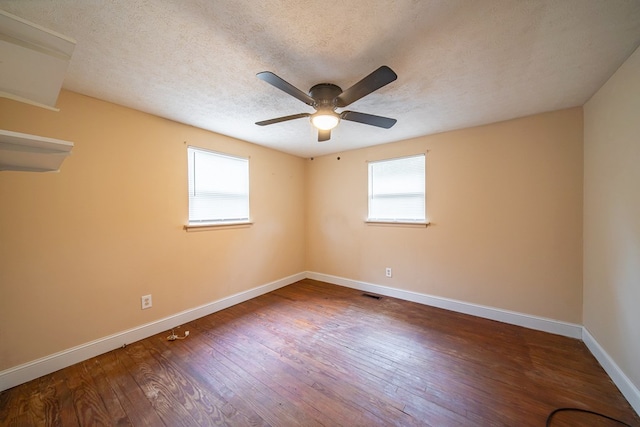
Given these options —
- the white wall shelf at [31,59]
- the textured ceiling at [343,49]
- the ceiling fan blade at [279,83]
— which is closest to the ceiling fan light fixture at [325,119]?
the ceiling fan blade at [279,83]

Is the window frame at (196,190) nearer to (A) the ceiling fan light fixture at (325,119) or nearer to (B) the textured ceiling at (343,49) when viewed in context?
(B) the textured ceiling at (343,49)

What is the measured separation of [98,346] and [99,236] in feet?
3.21

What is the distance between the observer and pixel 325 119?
1.82m

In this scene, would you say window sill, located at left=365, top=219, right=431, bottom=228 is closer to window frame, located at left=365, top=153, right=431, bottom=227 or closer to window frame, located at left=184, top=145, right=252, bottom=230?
window frame, located at left=365, top=153, right=431, bottom=227

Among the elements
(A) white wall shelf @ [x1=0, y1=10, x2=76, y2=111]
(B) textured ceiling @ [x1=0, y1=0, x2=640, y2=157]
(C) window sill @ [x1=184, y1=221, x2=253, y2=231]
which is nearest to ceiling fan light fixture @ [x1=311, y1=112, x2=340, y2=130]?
(B) textured ceiling @ [x1=0, y1=0, x2=640, y2=157]

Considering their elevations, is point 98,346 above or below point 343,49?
below

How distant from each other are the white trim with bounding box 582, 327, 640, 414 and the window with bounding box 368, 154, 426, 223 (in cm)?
183

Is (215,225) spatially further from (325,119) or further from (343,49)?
(343,49)

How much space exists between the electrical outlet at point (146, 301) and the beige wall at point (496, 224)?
2.78 m

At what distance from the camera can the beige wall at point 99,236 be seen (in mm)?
1737

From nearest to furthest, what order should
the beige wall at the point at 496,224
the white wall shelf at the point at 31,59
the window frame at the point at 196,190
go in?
the white wall shelf at the point at 31,59 < the beige wall at the point at 496,224 < the window frame at the point at 196,190

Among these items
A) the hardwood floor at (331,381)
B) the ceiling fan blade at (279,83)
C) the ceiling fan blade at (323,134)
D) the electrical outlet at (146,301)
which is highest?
the ceiling fan blade at (279,83)

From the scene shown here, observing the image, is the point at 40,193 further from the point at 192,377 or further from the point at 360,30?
the point at 360,30

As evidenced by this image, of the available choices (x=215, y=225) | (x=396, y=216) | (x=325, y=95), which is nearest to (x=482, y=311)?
(x=396, y=216)
